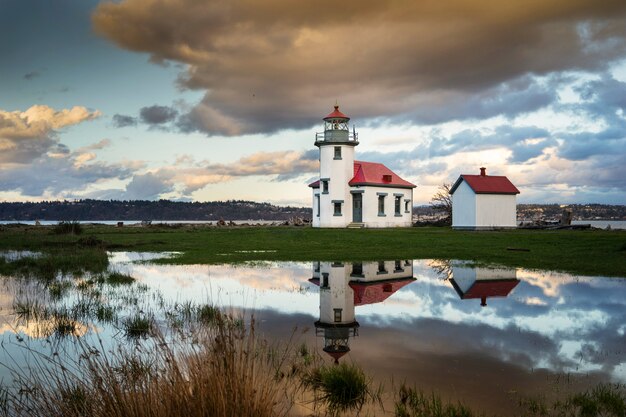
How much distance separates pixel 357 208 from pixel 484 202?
13.7 metres

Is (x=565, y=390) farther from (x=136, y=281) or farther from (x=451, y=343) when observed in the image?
(x=136, y=281)

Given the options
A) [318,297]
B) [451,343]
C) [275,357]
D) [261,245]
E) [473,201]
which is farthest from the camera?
[473,201]

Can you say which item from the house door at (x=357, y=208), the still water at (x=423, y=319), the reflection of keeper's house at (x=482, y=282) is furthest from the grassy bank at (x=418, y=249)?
the house door at (x=357, y=208)

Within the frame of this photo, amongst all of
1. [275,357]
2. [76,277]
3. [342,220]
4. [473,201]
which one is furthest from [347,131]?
[275,357]

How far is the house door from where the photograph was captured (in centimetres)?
5669

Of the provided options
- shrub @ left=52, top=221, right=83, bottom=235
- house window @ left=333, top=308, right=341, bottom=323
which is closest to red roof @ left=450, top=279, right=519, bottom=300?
house window @ left=333, top=308, right=341, bottom=323

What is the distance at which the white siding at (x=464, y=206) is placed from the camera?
50406 mm

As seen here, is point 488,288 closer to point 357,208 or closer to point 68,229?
point 68,229

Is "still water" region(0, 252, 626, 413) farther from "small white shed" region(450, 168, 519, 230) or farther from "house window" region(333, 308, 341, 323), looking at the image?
"small white shed" region(450, 168, 519, 230)

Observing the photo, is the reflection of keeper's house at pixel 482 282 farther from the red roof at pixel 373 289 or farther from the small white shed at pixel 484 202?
the small white shed at pixel 484 202

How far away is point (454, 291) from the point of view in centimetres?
1568

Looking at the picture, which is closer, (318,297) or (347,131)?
(318,297)

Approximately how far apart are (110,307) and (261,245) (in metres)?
22.8

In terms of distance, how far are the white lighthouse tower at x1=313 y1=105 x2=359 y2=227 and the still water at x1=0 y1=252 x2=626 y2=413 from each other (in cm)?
3543
